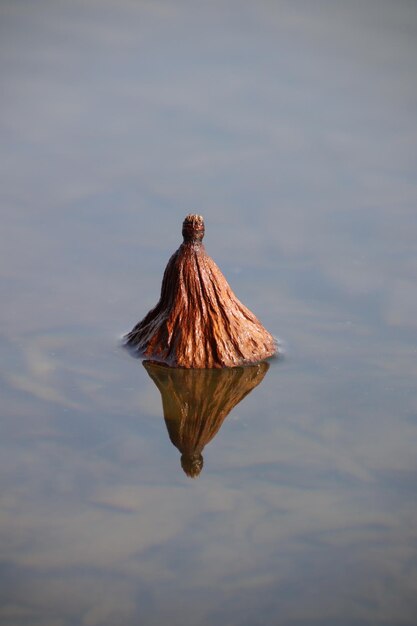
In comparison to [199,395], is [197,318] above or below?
above

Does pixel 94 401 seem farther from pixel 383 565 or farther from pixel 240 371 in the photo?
pixel 383 565

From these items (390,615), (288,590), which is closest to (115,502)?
(288,590)

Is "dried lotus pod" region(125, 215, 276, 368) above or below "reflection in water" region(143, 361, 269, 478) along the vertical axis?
above

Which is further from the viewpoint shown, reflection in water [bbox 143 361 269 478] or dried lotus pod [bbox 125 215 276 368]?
dried lotus pod [bbox 125 215 276 368]

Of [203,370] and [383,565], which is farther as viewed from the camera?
[203,370]
